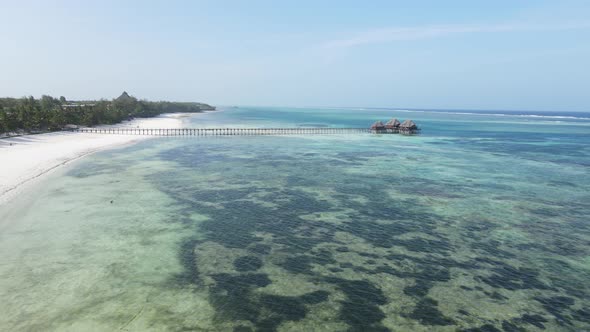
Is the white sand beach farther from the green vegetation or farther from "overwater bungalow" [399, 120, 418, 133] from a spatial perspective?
"overwater bungalow" [399, 120, 418, 133]

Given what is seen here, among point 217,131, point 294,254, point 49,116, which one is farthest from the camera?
point 217,131

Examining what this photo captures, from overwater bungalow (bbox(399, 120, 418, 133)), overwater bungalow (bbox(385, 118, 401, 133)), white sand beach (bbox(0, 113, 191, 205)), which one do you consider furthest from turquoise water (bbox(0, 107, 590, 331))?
overwater bungalow (bbox(385, 118, 401, 133))

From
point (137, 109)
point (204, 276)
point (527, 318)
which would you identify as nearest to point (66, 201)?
A: point (204, 276)

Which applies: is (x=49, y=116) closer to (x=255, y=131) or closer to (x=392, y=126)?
(x=255, y=131)

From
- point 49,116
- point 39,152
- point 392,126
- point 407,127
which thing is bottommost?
point 39,152

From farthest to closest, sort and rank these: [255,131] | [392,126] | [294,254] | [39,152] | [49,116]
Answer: [392,126] → [255,131] → [49,116] → [39,152] → [294,254]

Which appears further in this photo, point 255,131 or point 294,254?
point 255,131

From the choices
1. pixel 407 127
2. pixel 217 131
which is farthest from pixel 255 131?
pixel 407 127

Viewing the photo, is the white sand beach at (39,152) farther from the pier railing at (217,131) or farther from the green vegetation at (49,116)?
the pier railing at (217,131)

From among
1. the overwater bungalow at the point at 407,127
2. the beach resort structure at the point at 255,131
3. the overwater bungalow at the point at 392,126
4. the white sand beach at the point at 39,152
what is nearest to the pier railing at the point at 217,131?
the beach resort structure at the point at 255,131
